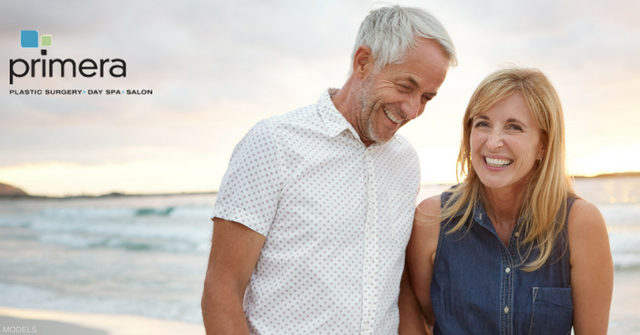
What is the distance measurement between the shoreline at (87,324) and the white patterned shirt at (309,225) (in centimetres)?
421

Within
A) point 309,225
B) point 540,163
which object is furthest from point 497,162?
point 309,225

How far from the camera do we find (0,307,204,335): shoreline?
5.84 metres

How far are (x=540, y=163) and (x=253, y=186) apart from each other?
138 centimetres

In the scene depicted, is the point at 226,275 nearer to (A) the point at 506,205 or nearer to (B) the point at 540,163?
(A) the point at 506,205

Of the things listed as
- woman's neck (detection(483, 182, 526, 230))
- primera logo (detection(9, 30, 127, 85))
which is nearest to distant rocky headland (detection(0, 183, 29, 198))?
primera logo (detection(9, 30, 127, 85))

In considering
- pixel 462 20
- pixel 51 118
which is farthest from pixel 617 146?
pixel 51 118

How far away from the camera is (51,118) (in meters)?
14.8

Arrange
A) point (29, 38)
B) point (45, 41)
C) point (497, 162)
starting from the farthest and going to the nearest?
point (45, 41) → point (29, 38) → point (497, 162)

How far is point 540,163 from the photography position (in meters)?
2.41

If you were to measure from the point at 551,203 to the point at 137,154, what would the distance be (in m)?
16.7

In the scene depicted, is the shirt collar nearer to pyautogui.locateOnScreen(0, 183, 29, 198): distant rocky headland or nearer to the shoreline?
the shoreline

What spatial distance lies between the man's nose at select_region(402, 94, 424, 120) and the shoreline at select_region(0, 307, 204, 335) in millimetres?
4597

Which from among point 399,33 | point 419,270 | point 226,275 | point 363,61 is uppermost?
point 399,33

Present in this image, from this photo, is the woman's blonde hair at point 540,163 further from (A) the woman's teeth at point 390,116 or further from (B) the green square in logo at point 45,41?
(B) the green square in logo at point 45,41
